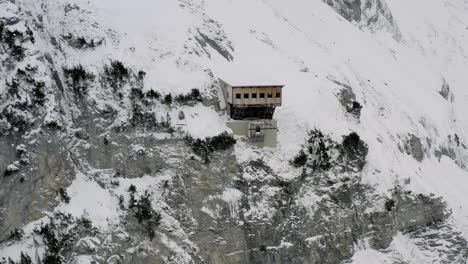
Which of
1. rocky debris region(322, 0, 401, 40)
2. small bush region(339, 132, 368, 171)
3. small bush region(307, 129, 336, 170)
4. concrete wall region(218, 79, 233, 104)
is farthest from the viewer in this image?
rocky debris region(322, 0, 401, 40)

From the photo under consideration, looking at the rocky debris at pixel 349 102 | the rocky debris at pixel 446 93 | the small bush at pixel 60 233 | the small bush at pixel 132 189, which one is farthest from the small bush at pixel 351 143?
the rocky debris at pixel 446 93

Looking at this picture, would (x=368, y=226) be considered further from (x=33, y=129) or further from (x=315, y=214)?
(x=33, y=129)

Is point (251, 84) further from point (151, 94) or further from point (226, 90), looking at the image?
point (151, 94)

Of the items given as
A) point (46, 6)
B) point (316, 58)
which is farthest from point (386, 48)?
point (46, 6)

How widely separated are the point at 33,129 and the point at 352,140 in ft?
88.1

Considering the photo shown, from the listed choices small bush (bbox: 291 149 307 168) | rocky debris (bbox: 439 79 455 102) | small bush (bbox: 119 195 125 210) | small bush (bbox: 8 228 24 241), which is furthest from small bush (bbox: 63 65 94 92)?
rocky debris (bbox: 439 79 455 102)

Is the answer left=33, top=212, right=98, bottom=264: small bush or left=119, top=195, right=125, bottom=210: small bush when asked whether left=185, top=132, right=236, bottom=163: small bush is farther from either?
left=33, top=212, right=98, bottom=264: small bush

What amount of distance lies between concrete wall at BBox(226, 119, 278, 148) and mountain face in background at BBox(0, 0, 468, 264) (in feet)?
2.11

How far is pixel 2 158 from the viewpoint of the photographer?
167ft

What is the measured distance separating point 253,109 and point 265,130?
2.03 m

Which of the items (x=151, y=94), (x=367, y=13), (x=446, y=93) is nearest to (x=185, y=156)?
(x=151, y=94)

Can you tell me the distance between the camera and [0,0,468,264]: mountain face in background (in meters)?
52.3

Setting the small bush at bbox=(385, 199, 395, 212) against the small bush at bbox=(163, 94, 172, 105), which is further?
the small bush at bbox=(385, 199, 395, 212)

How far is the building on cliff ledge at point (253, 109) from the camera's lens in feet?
192
